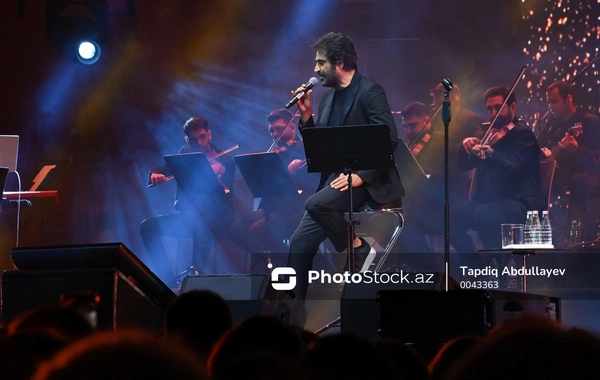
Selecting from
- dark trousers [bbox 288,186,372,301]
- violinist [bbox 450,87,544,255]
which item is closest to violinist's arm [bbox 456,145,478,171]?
violinist [bbox 450,87,544,255]

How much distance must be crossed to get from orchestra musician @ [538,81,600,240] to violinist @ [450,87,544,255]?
688mm

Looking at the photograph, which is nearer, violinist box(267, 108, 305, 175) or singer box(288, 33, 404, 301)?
singer box(288, 33, 404, 301)

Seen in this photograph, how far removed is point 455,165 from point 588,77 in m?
1.82

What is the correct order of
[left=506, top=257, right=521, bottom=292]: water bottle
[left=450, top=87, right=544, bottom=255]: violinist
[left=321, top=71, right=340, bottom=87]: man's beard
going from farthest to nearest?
[left=450, top=87, right=544, bottom=255]: violinist < [left=506, top=257, right=521, bottom=292]: water bottle < [left=321, top=71, right=340, bottom=87]: man's beard

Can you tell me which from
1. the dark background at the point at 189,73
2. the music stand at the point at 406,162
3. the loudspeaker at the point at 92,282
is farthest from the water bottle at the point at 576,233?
the loudspeaker at the point at 92,282

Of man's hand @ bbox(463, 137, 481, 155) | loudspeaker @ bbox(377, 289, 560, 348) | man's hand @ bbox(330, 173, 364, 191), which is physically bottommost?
loudspeaker @ bbox(377, 289, 560, 348)

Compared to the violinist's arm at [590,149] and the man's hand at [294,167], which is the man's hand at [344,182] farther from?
the violinist's arm at [590,149]

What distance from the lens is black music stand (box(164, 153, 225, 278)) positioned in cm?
841

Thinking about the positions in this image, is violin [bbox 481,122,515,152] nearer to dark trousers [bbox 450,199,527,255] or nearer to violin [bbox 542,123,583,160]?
dark trousers [bbox 450,199,527,255]

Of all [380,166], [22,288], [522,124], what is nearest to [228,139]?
[522,124]

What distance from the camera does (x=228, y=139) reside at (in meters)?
10.9

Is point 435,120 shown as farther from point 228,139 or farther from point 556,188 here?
point 228,139

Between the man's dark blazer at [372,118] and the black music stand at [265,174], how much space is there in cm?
215

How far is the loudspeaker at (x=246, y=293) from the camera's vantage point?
203 inches
